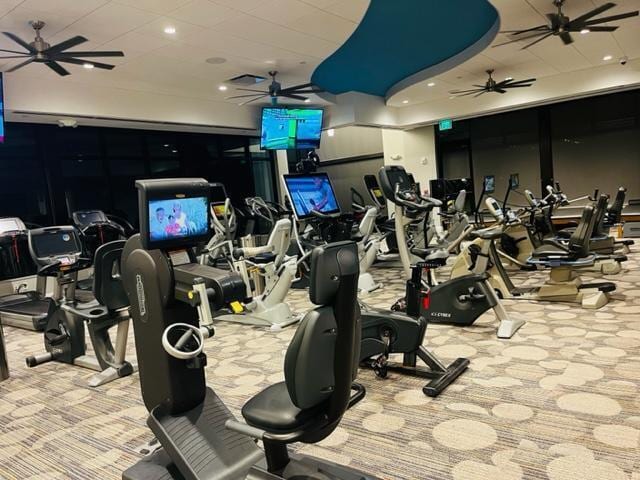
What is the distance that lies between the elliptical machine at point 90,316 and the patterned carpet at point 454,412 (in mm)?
148

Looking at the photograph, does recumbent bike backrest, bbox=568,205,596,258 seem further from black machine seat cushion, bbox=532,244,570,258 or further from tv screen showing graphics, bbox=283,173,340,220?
tv screen showing graphics, bbox=283,173,340,220

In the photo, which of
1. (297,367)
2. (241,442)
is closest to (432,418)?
(241,442)

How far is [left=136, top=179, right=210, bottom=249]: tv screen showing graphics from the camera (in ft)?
6.59

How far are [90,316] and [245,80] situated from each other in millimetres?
5543

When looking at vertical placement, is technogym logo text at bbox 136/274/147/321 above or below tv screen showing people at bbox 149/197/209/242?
below

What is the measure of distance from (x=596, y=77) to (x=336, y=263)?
30.8 feet

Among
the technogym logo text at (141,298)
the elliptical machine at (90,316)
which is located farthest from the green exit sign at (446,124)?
the technogym logo text at (141,298)

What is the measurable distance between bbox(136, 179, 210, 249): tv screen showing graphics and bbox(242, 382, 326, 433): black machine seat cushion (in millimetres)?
811

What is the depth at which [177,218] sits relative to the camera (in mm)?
2125

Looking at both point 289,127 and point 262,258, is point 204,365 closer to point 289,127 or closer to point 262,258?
point 262,258

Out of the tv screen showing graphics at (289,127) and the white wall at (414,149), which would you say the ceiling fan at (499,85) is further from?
the tv screen showing graphics at (289,127)

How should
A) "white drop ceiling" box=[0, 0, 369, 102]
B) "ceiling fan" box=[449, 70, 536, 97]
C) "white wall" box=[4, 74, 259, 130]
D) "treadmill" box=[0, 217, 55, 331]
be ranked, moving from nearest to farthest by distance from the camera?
"white drop ceiling" box=[0, 0, 369, 102]
"treadmill" box=[0, 217, 55, 331]
"white wall" box=[4, 74, 259, 130]
"ceiling fan" box=[449, 70, 536, 97]

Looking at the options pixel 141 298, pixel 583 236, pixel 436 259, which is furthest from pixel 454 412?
pixel 583 236

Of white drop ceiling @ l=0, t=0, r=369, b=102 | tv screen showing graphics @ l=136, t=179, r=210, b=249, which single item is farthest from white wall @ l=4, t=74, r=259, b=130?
tv screen showing graphics @ l=136, t=179, r=210, b=249
